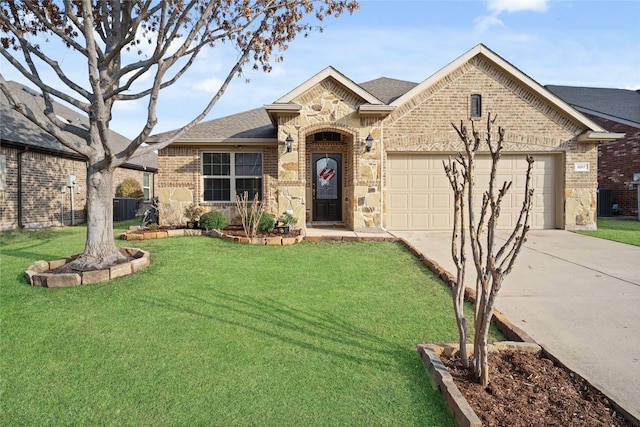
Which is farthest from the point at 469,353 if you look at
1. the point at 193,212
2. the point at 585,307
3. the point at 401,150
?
the point at 193,212

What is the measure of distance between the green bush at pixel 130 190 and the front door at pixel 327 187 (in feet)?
33.6

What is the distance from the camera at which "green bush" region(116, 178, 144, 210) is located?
55.9 ft

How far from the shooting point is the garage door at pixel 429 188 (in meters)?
11.2

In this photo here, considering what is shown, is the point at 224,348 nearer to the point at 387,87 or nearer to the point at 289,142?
the point at 289,142

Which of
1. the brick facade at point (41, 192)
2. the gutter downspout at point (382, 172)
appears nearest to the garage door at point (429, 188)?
the gutter downspout at point (382, 172)

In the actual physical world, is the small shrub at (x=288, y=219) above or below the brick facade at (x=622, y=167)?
below

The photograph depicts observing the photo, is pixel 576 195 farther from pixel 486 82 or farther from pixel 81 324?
pixel 81 324

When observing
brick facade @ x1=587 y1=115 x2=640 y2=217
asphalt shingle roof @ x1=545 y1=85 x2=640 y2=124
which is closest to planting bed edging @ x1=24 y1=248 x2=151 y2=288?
brick facade @ x1=587 y1=115 x2=640 y2=217

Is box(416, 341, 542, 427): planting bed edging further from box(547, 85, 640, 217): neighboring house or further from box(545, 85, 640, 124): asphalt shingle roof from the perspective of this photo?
box(545, 85, 640, 124): asphalt shingle roof

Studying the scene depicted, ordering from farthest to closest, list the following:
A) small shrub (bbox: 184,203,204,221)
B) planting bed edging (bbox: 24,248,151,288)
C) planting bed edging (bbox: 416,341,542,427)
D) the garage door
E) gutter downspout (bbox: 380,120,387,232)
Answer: small shrub (bbox: 184,203,204,221) < the garage door < gutter downspout (bbox: 380,120,387,232) < planting bed edging (bbox: 24,248,151,288) < planting bed edging (bbox: 416,341,542,427)

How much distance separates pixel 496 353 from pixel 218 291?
3.50 m

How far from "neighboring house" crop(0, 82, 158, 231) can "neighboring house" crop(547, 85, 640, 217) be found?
2272 centimetres

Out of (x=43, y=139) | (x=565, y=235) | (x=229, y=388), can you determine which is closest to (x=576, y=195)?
(x=565, y=235)

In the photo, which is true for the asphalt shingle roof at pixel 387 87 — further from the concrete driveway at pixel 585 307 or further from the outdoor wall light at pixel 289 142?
the concrete driveway at pixel 585 307
